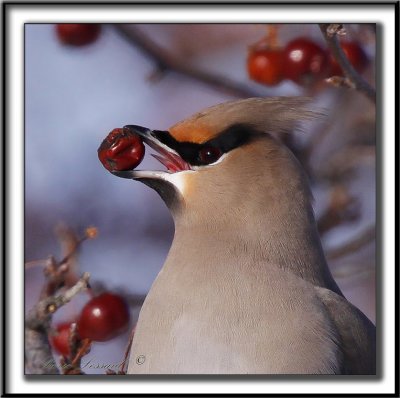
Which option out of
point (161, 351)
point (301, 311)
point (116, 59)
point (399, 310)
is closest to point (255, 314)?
point (301, 311)

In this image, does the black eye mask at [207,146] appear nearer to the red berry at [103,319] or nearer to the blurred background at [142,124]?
the blurred background at [142,124]

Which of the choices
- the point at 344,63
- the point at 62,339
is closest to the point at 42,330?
the point at 62,339

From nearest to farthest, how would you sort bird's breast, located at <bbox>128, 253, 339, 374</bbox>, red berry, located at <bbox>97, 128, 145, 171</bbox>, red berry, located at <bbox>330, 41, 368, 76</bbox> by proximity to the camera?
1. bird's breast, located at <bbox>128, 253, 339, 374</bbox>
2. red berry, located at <bbox>97, 128, 145, 171</bbox>
3. red berry, located at <bbox>330, 41, 368, 76</bbox>

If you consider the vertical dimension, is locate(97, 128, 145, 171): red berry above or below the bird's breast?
above

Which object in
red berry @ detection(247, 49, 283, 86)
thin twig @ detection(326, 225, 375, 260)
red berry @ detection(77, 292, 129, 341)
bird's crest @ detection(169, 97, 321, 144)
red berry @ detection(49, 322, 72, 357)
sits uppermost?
red berry @ detection(247, 49, 283, 86)

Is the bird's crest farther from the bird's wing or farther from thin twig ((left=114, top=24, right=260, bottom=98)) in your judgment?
the bird's wing

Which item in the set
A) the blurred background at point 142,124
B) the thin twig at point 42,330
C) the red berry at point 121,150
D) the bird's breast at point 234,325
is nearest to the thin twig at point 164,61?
the blurred background at point 142,124

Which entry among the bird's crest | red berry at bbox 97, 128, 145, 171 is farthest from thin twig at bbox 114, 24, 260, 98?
A: red berry at bbox 97, 128, 145, 171
